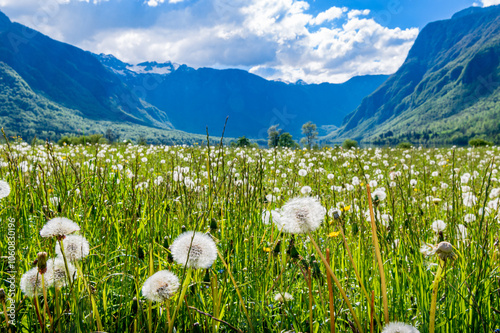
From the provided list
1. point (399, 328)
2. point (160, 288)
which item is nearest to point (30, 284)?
point (160, 288)

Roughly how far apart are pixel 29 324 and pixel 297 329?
1242 millimetres

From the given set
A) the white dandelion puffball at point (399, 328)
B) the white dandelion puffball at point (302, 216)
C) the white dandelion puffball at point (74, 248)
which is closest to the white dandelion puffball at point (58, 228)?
the white dandelion puffball at point (74, 248)

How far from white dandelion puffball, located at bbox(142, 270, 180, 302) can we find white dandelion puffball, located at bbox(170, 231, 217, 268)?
9 cm

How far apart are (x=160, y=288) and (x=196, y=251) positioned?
0.19 metres

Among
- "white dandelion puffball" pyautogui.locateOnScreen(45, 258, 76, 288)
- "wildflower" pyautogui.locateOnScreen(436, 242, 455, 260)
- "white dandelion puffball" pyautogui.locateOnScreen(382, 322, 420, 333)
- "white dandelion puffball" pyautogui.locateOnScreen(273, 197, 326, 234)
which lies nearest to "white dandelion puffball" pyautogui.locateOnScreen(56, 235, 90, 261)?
"white dandelion puffball" pyautogui.locateOnScreen(45, 258, 76, 288)

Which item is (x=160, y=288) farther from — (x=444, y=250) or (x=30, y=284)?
(x=444, y=250)

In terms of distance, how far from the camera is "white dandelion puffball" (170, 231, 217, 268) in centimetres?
118

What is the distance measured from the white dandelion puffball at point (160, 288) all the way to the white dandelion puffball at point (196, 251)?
0.30 feet

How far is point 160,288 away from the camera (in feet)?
3.52

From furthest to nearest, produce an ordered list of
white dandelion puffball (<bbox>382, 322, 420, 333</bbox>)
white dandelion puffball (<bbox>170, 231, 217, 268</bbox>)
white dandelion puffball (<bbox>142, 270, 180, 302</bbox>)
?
white dandelion puffball (<bbox>170, 231, 217, 268</bbox>), white dandelion puffball (<bbox>142, 270, 180, 302</bbox>), white dandelion puffball (<bbox>382, 322, 420, 333</bbox>)

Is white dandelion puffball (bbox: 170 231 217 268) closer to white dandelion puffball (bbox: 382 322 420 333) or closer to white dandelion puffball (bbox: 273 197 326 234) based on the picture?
white dandelion puffball (bbox: 273 197 326 234)

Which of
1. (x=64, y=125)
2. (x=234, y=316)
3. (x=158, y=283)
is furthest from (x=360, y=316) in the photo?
(x=64, y=125)

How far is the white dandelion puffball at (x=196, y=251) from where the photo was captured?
1.18m

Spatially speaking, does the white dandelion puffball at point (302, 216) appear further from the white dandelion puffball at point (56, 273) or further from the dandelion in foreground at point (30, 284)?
the dandelion in foreground at point (30, 284)
